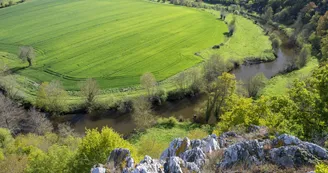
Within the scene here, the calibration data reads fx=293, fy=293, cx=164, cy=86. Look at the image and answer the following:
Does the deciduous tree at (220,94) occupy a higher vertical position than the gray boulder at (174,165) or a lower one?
lower

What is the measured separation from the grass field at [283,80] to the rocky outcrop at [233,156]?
45.9m

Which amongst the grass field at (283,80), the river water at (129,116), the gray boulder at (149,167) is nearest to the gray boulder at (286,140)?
the gray boulder at (149,167)

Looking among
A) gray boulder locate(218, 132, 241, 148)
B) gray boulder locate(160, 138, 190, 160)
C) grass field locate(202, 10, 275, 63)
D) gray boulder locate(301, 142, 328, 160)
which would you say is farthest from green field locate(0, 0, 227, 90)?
gray boulder locate(301, 142, 328, 160)

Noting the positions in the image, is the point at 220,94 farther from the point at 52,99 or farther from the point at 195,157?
the point at 52,99

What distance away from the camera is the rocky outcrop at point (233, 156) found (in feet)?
73.6

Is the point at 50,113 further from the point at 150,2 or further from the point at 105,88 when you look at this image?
the point at 150,2

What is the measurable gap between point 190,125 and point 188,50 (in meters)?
41.9

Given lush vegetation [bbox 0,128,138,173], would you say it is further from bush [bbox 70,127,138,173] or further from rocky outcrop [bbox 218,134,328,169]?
rocky outcrop [bbox 218,134,328,169]

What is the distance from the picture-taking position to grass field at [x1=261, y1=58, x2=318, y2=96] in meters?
69.0

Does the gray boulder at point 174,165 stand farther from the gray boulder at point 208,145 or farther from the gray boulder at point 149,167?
the gray boulder at point 208,145

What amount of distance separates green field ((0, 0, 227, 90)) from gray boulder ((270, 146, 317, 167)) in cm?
5619

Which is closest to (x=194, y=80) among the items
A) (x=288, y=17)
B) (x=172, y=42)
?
(x=172, y=42)

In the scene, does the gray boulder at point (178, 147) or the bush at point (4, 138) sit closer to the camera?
the gray boulder at point (178, 147)

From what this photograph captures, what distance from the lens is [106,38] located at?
103 meters
